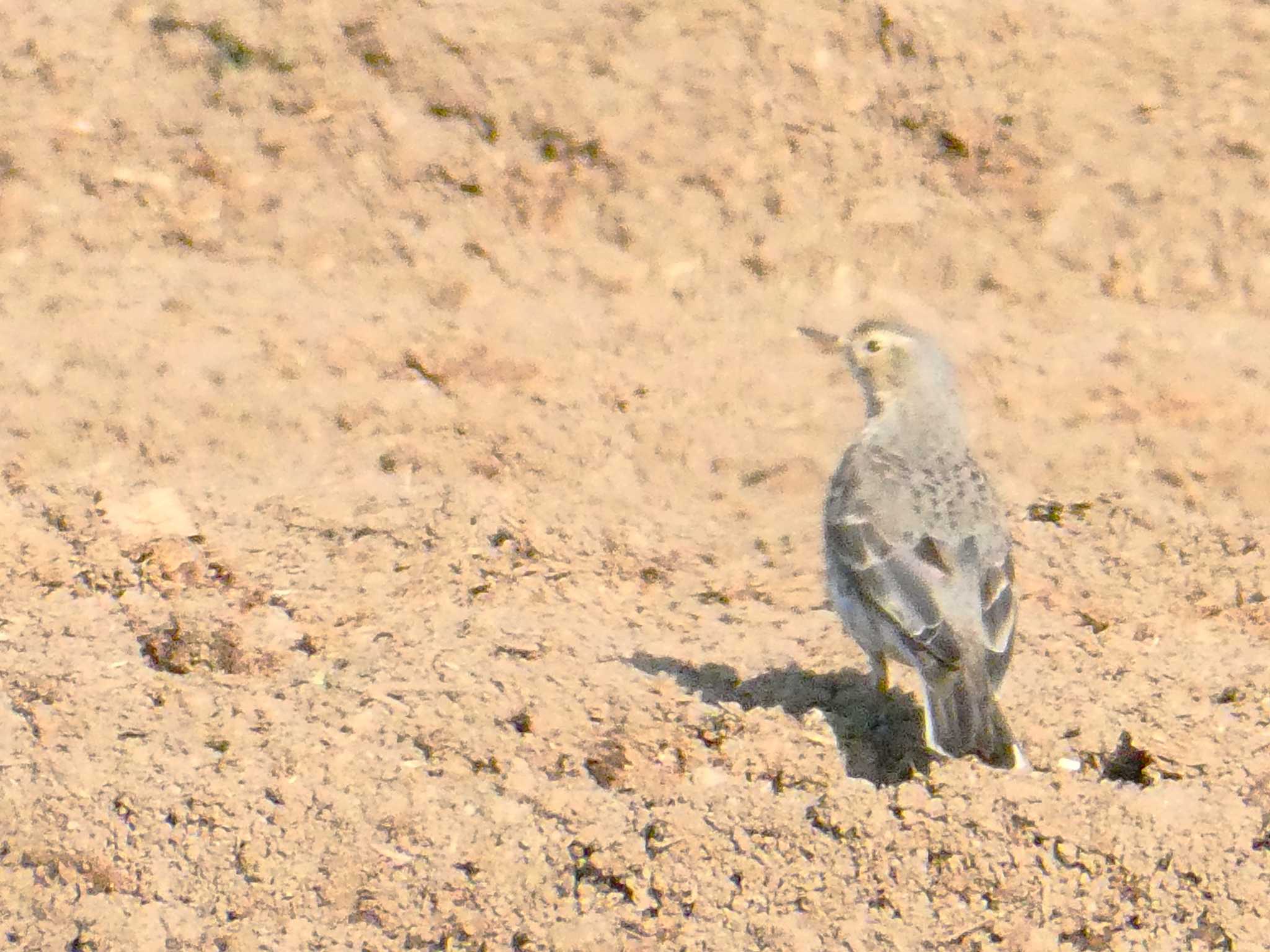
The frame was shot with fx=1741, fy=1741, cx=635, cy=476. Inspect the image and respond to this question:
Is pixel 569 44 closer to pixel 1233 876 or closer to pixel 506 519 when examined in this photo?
pixel 506 519

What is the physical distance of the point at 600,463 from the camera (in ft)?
24.4

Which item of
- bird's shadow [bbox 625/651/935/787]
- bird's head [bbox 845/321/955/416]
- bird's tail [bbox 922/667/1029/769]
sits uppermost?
bird's head [bbox 845/321/955/416]

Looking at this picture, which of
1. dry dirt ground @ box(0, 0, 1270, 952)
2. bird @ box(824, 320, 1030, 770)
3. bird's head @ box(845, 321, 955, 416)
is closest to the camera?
dry dirt ground @ box(0, 0, 1270, 952)

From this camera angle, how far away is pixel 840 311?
826 centimetres

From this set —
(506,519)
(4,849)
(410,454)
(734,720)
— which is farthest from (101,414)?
(734,720)

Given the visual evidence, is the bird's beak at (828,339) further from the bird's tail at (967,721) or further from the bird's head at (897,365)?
the bird's tail at (967,721)

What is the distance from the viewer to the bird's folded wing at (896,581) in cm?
564

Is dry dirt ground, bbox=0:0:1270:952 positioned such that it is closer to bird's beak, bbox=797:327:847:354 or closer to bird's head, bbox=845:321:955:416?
bird's beak, bbox=797:327:847:354

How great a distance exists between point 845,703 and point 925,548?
61 centimetres

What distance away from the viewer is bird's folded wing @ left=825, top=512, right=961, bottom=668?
5637 millimetres

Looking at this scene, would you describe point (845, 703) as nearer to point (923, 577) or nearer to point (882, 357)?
point (923, 577)

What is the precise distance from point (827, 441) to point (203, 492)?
2751mm

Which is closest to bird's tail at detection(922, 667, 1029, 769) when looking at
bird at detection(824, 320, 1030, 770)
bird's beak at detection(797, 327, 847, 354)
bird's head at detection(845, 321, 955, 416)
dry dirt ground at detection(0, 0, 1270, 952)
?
bird at detection(824, 320, 1030, 770)

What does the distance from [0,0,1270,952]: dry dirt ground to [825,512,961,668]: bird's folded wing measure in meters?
0.39
